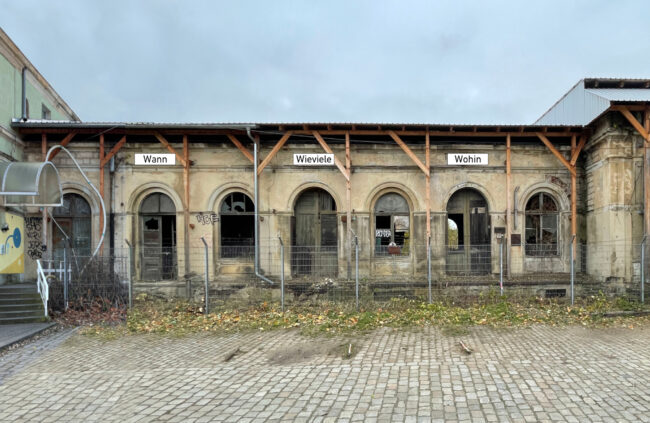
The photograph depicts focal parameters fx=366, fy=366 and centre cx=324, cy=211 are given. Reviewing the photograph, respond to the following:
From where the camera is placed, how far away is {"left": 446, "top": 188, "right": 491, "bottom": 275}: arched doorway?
12023 millimetres

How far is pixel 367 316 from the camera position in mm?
8789

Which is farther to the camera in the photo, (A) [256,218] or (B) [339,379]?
(A) [256,218]

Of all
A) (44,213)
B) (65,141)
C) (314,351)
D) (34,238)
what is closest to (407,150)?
(314,351)

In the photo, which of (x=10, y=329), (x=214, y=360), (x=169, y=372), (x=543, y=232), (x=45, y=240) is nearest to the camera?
(x=169, y=372)

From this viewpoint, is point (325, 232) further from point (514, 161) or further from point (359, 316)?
point (514, 161)

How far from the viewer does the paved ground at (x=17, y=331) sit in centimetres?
726

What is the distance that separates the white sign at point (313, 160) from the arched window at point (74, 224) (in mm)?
6862

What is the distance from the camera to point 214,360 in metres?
6.21

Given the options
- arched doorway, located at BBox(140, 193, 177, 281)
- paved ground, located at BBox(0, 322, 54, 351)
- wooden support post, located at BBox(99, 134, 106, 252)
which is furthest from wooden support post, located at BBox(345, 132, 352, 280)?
paved ground, located at BBox(0, 322, 54, 351)

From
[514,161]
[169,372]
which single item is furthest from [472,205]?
[169,372]

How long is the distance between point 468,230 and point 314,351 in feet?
25.1

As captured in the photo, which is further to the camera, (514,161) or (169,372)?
(514,161)

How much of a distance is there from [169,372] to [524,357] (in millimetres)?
5703

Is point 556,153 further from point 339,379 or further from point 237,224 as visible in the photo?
point 237,224
